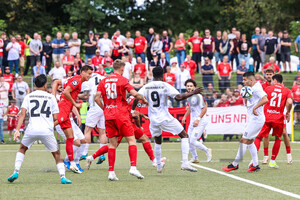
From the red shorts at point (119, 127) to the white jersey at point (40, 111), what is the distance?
3.55 ft

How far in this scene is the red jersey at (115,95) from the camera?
33.2 feet

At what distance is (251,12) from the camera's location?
40469mm

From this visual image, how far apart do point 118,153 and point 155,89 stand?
5.85m

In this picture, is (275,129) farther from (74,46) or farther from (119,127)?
(74,46)

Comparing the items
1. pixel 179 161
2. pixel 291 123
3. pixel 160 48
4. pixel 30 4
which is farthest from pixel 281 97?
pixel 30 4

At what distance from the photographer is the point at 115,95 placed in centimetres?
1014

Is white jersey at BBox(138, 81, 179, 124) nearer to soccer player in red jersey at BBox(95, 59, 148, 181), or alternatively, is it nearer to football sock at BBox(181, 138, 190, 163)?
football sock at BBox(181, 138, 190, 163)

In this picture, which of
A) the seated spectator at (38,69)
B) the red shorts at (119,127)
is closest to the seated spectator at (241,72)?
the seated spectator at (38,69)

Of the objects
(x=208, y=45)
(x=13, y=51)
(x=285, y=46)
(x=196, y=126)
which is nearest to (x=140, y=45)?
(x=208, y=45)

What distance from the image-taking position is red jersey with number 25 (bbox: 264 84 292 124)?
12789 mm

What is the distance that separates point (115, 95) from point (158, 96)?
115cm

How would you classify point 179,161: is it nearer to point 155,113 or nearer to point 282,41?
point 155,113

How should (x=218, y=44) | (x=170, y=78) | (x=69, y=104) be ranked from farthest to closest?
(x=218, y=44), (x=170, y=78), (x=69, y=104)

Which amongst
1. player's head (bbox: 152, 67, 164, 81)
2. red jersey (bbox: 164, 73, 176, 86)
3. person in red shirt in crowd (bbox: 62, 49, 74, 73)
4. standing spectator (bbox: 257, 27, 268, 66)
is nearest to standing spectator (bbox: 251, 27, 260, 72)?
standing spectator (bbox: 257, 27, 268, 66)
